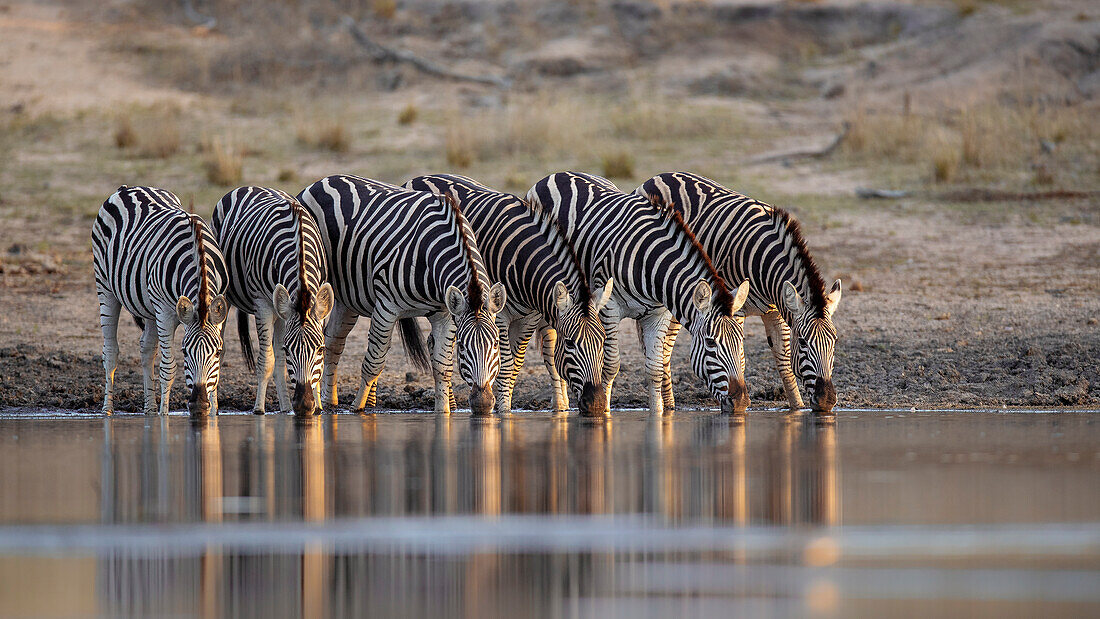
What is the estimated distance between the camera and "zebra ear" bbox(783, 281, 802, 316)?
11.0 metres

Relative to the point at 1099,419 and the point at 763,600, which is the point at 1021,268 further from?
the point at 763,600

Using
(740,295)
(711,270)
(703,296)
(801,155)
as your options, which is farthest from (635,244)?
(801,155)

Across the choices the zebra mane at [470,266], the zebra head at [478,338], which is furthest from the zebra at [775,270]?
the zebra head at [478,338]

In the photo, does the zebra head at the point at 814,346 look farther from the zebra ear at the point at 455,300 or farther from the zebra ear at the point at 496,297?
the zebra ear at the point at 455,300

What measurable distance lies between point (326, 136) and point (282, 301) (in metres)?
10.9

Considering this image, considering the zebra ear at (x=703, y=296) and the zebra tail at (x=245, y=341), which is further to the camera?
the zebra tail at (x=245, y=341)

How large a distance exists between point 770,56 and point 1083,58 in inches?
263

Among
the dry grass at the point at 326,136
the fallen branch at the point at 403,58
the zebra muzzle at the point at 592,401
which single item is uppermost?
the fallen branch at the point at 403,58

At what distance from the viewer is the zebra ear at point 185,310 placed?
36.3ft

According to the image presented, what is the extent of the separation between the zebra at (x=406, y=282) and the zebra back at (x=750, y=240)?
1.91m

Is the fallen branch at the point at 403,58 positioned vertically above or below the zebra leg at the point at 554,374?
above

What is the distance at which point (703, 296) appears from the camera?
10.9 m

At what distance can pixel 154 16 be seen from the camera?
34.2 m

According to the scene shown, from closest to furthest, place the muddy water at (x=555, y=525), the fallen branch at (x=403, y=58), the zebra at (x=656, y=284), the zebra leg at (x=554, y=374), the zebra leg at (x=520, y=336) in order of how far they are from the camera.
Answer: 1. the muddy water at (x=555, y=525)
2. the zebra at (x=656, y=284)
3. the zebra leg at (x=554, y=374)
4. the zebra leg at (x=520, y=336)
5. the fallen branch at (x=403, y=58)
